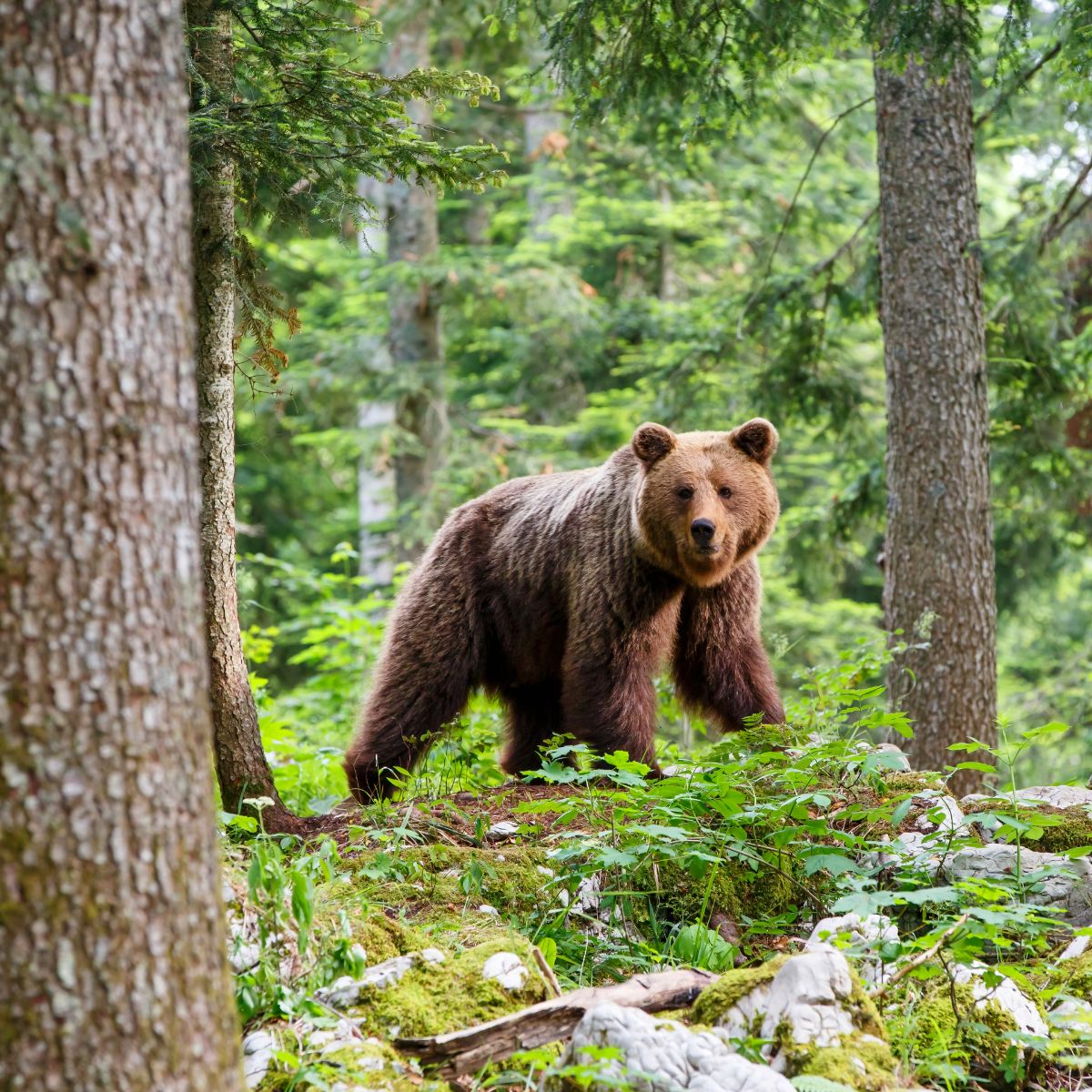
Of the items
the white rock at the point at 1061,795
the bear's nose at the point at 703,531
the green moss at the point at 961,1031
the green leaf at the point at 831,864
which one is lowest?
the green moss at the point at 961,1031

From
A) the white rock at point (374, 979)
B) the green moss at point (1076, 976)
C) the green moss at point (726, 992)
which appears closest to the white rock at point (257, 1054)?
the white rock at point (374, 979)

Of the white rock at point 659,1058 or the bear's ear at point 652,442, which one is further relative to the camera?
the bear's ear at point 652,442

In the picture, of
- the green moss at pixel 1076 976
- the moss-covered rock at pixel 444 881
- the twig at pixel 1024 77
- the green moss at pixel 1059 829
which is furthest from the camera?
the twig at pixel 1024 77

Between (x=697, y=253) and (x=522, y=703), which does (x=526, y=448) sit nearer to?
(x=697, y=253)

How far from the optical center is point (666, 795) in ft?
15.3

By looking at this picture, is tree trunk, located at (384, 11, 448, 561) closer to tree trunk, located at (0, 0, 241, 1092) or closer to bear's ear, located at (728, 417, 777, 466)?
bear's ear, located at (728, 417, 777, 466)

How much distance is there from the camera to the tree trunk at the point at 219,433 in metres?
4.96

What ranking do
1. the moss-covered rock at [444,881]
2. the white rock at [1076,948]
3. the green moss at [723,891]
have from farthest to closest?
the green moss at [723,891], the moss-covered rock at [444,881], the white rock at [1076,948]

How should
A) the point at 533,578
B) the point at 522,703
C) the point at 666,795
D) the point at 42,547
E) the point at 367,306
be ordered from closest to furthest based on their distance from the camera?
1. the point at 42,547
2. the point at 666,795
3. the point at 533,578
4. the point at 522,703
5. the point at 367,306

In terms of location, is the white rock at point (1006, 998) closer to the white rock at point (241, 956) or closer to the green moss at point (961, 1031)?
the green moss at point (961, 1031)

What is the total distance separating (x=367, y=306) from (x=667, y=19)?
956 cm

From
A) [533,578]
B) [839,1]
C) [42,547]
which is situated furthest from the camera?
[839,1]

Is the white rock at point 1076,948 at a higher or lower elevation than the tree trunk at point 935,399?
lower

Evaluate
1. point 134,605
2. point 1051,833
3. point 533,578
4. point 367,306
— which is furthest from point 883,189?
point 367,306
